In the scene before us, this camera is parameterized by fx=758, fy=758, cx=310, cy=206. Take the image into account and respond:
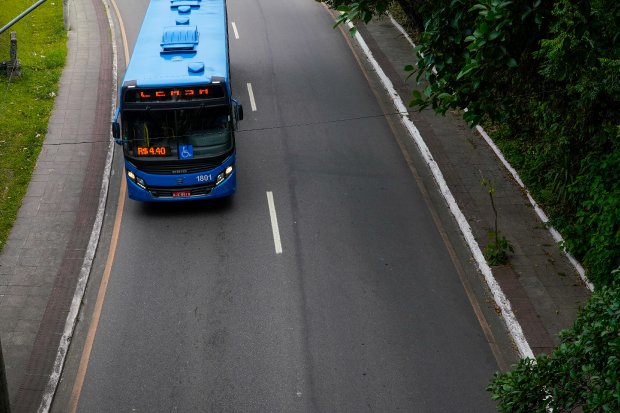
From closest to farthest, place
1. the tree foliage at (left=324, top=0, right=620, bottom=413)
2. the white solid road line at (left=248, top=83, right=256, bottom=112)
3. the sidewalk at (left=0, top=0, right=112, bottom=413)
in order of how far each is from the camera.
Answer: the tree foliage at (left=324, top=0, right=620, bottom=413)
the sidewalk at (left=0, top=0, right=112, bottom=413)
the white solid road line at (left=248, top=83, right=256, bottom=112)

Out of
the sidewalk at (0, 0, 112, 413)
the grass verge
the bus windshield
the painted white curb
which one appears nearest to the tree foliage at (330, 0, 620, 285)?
the painted white curb

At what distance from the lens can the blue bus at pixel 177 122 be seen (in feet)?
50.0

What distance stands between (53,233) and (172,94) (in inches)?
155

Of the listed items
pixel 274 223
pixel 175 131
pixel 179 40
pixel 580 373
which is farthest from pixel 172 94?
pixel 580 373

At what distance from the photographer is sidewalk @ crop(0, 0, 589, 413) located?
511 inches

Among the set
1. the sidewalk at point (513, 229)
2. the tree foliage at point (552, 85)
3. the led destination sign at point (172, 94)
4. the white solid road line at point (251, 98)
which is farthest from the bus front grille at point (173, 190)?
the white solid road line at point (251, 98)

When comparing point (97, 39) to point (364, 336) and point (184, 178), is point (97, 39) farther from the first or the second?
point (364, 336)

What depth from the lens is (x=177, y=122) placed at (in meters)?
15.5

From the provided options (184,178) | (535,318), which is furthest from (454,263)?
(184,178)

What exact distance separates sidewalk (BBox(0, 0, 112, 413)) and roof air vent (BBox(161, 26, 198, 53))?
12.1 ft

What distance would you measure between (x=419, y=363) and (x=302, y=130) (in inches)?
371

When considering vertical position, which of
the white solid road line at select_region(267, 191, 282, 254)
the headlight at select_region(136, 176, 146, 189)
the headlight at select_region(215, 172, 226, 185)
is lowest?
the white solid road line at select_region(267, 191, 282, 254)

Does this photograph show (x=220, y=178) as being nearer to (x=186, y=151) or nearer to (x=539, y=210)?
(x=186, y=151)

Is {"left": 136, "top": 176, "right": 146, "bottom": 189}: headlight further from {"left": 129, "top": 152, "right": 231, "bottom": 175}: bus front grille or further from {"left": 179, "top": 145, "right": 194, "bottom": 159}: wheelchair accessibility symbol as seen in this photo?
{"left": 179, "top": 145, "right": 194, "bottom": 159}: wheelchair accessibility symbol
